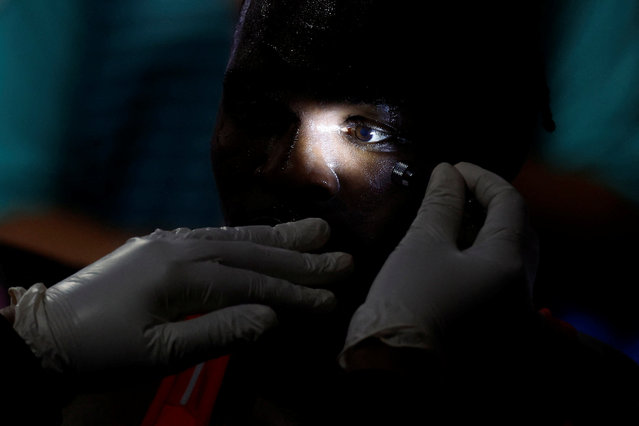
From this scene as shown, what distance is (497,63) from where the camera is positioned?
1352 mm

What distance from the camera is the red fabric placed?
1.36 metres

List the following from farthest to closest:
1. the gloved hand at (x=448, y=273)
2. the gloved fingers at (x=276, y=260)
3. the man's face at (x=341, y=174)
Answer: the man's face at (x=341, y=174) < the gloved fingers at (x=276, y=260) < the gloved hand at (x=448, y=273)

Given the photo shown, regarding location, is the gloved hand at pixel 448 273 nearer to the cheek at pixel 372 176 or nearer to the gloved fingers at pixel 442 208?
the gloved fingers at pixel 442 208

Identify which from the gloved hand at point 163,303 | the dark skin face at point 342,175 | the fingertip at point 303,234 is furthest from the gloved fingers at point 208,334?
the dark skin face at point 342,175

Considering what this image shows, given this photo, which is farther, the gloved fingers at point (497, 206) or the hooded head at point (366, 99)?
the hooded head at point (366, 99)

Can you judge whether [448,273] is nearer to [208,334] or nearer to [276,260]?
[276,260]

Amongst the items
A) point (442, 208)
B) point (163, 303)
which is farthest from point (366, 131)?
point (163, 303)

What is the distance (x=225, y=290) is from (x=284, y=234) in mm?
245

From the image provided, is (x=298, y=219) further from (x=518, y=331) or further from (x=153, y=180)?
(x=153, y=180)

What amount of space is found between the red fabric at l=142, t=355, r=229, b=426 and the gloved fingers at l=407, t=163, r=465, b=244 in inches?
33.2

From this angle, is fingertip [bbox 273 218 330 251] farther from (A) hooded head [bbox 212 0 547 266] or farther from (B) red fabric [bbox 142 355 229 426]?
(B) red fabric [bbox 142 355 229 426]

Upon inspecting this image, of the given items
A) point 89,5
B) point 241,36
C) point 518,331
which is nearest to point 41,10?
point 89,5

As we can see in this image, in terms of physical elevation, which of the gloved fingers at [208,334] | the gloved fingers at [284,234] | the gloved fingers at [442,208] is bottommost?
the gloved fingers at [208,334]

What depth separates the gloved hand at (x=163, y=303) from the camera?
0.94 m
